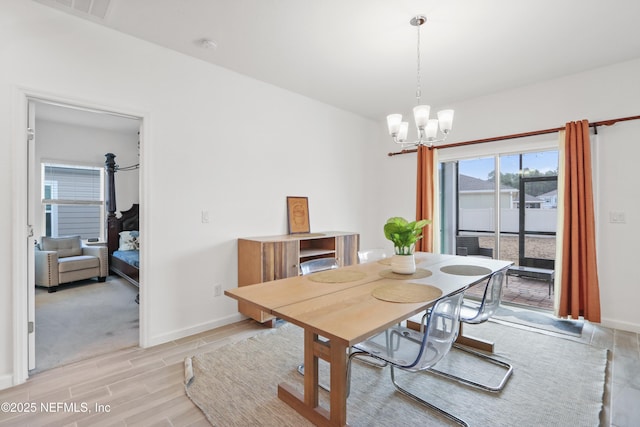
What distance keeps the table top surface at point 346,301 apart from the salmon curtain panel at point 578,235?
1.48 meters

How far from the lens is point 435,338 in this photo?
1.68 meters

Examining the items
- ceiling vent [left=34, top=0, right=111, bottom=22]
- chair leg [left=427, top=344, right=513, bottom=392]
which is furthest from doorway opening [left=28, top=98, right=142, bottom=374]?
chair leg [left=427, top=344, right=513, bottom=392]

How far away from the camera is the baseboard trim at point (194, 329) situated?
2.70 meters

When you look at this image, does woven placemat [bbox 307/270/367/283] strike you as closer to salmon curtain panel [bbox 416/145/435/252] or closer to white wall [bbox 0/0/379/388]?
white wall [bbox 0/0/379/388]

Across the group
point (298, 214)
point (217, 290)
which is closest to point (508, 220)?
point (298, 214)

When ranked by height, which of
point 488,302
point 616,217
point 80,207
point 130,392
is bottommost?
point 130,392

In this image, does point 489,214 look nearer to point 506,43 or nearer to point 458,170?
point 458,170

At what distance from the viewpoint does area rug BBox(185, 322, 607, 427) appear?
5.69 feet

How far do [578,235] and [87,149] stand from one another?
7400mm

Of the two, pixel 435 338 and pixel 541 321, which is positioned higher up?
pixel 435 338

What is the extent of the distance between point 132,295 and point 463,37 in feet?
16.0

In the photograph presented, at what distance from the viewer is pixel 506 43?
261 cm

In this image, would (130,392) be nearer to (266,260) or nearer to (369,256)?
(266,260)

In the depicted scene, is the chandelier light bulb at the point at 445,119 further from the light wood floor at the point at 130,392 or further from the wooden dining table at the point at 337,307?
the light wood floor at the point at 130,392
